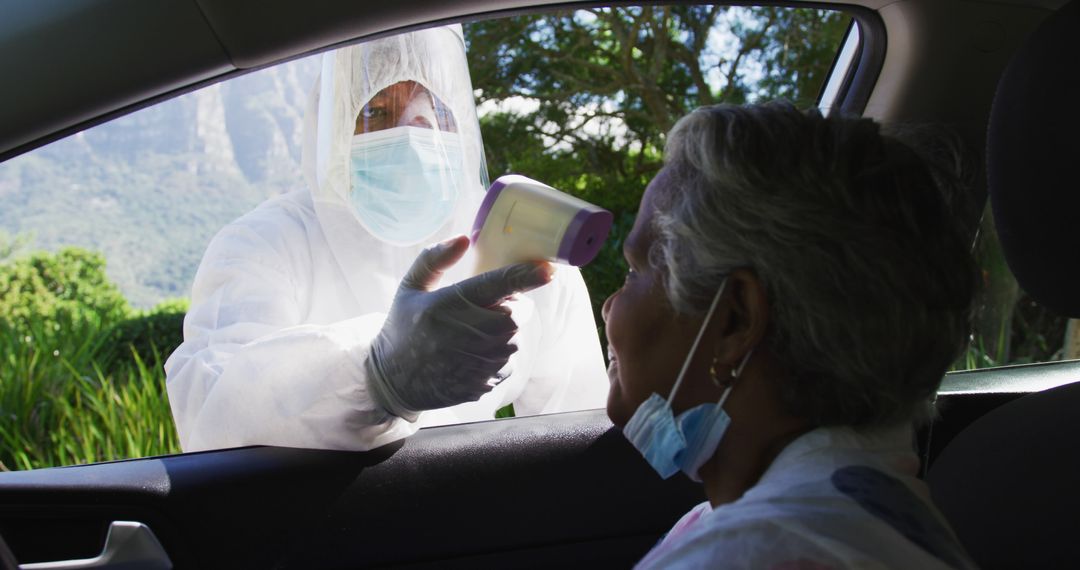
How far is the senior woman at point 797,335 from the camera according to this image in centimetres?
105

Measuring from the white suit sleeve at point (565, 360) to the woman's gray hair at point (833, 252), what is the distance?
1.04 m

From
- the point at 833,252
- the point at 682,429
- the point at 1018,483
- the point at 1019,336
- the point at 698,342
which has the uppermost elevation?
the point at 833,252

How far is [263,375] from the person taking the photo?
1.80m

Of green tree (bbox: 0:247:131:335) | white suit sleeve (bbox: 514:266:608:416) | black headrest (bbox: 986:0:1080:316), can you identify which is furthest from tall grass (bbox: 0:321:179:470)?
black headrest (bbox: 986:0:1080:316)

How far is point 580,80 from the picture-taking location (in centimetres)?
559

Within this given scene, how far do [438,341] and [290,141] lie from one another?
4.10m

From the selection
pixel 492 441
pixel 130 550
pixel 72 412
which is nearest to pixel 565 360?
pixel 492 441

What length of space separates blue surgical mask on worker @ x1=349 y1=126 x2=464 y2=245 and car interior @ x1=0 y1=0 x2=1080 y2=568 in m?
0.46

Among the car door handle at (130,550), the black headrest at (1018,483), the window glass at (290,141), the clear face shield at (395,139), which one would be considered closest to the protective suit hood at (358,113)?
the clear face shield at (395,139)

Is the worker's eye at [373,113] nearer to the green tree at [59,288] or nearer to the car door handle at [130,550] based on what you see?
the car door handle at [130,550]

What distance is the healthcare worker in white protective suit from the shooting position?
Answer: 168cm

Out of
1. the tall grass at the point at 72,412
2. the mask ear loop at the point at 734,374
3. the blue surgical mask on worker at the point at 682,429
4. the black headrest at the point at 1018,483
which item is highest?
the mask ear loop at the point at 734,374

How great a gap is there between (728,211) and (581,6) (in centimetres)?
57

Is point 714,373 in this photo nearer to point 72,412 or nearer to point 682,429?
point 682,429
